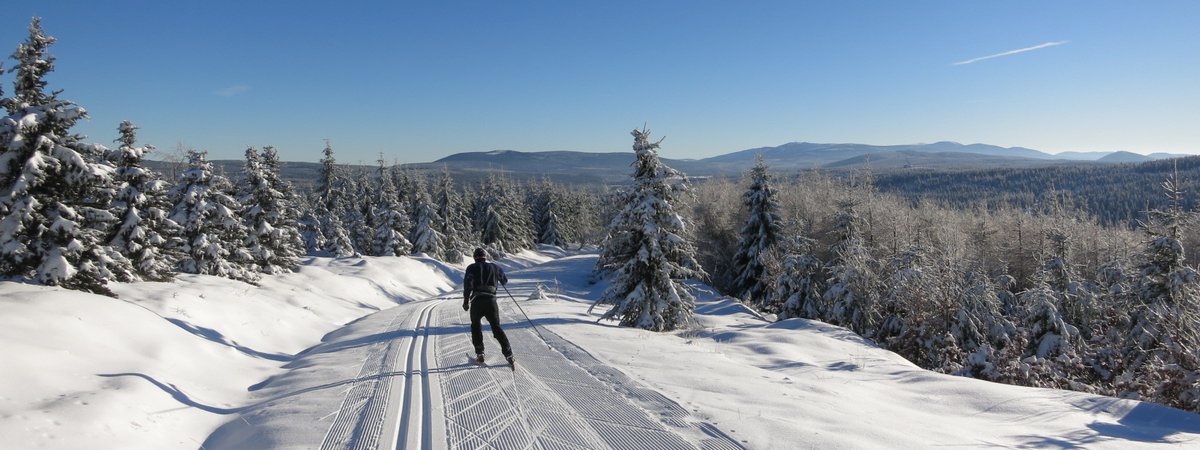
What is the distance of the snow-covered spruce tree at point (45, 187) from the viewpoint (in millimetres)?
11656

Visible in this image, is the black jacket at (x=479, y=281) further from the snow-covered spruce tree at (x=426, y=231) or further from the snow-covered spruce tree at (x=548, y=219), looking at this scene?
the snow-covered spruce tree at (x=548, y=219)

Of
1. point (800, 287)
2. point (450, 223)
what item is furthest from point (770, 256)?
point (450, 223)

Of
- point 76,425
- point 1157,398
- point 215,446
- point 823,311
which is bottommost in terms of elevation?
point 823,311

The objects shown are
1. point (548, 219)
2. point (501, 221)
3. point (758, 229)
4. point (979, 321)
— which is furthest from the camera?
point (548, 219)

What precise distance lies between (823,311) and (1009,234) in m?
24.9

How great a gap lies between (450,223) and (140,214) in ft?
121

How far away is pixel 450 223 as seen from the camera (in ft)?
181

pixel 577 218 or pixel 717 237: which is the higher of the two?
pixel 717 237

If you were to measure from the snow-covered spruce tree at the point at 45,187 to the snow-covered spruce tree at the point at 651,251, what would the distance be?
39.3 ft

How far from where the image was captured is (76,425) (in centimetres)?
527

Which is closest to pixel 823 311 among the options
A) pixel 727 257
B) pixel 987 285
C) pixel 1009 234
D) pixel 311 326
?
pixel 987 285

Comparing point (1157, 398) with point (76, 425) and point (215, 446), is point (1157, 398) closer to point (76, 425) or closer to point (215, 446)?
point (215, 446)

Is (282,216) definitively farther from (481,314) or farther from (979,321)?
(979,321)

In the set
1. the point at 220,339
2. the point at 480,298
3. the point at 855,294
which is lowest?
the point at 855,294
